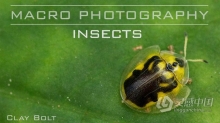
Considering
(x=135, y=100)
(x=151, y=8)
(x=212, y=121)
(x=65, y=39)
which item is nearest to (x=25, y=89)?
(x=65, y=39)

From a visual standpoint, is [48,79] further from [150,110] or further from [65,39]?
[150,110]

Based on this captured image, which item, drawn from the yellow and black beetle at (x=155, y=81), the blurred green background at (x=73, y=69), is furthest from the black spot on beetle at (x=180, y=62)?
the blurred green background at (x=73, y=69)

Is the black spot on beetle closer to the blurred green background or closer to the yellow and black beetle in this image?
the yellow and black beetle

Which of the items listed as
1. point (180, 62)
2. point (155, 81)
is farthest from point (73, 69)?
point (180, 62)

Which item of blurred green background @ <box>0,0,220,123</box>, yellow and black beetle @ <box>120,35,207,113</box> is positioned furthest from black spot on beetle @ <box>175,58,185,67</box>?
blurred green background @ <box>0,0,220,123</box>

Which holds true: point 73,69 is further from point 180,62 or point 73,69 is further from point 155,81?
point 180,62

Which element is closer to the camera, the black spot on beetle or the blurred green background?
the black spot on beetle
